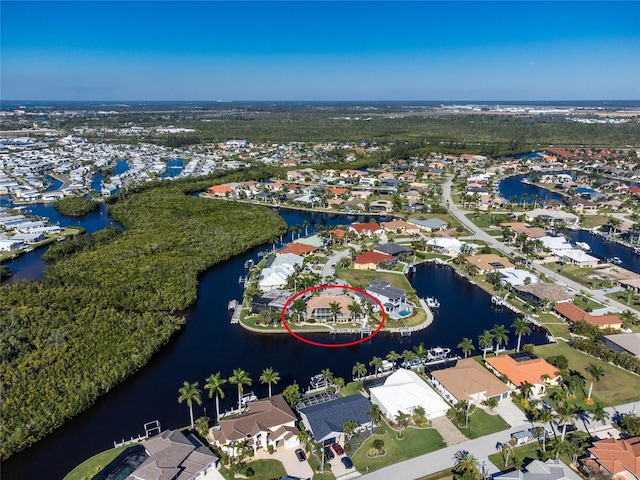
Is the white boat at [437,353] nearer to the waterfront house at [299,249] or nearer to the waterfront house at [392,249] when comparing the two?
the waterfront house at [392,249]

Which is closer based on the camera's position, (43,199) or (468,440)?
(468,440)

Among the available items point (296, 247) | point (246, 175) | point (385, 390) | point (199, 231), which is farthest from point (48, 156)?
point (385, 390)

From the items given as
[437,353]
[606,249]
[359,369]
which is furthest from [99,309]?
[606,249]

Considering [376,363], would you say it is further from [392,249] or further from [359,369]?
[392,249]

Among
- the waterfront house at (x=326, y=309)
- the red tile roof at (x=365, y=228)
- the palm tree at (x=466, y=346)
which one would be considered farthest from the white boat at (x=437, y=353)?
the red tile roof at (x=365, y=228)

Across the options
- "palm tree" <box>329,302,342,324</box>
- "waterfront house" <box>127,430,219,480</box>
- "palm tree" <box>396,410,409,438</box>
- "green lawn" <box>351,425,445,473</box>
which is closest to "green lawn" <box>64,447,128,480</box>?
"waterfront house" <box>127,430,219,480</box>

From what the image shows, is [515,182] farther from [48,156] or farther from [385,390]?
[48,156]
